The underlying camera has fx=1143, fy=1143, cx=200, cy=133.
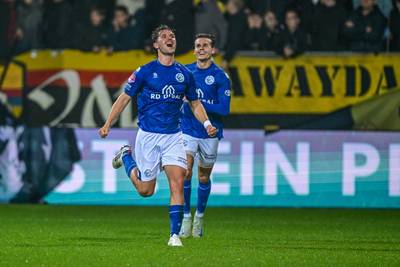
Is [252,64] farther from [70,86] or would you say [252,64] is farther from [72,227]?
[72,227]

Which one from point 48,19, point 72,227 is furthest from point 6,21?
point 72,227

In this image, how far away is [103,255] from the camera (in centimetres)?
1025

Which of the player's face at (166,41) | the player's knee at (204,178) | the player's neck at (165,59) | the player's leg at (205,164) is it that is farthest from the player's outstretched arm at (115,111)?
the player's knee at (204,178)

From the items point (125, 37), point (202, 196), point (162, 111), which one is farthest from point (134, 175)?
point (125, 37)

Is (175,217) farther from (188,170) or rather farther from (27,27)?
(27,27)

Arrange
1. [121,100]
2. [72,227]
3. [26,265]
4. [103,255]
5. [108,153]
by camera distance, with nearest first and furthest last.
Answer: [26,265] < [103,255] < [121,100] < [72,227] < [108,153]

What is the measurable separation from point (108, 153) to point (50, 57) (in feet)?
6.75

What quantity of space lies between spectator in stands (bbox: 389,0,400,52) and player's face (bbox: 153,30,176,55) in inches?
321

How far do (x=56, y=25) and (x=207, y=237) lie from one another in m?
7.82

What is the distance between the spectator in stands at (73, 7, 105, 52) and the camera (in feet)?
63.7

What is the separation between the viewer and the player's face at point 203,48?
12.7m

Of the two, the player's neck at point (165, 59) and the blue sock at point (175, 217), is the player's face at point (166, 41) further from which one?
the blue sock at point (175, 217)

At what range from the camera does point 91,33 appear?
19.5 meters

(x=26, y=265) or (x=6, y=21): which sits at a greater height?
(x=6, y=21)
